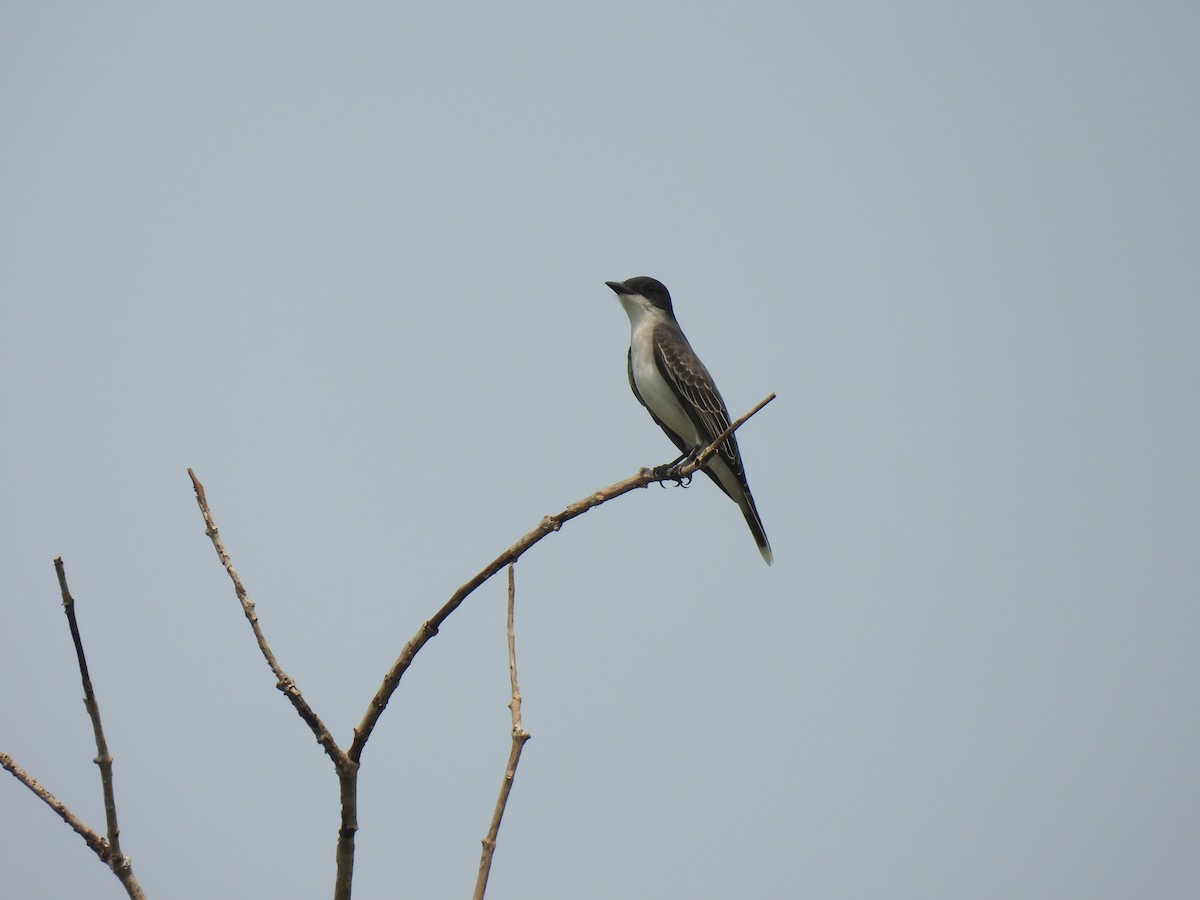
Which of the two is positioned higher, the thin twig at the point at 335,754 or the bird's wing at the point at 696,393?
the bird's wing at the point at 696,393

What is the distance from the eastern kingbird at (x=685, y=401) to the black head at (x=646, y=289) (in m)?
0.52

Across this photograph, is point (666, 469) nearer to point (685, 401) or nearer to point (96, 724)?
point (685, 401)

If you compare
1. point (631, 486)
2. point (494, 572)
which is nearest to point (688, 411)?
point (631, 486)

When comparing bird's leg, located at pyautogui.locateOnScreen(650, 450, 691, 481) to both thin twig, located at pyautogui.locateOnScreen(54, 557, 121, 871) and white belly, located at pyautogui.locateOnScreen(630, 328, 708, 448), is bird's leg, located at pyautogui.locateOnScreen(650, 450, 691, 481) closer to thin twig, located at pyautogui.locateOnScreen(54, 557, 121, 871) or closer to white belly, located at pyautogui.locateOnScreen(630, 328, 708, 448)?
white belly, located at pyautogui.locateOnScreen(630, 328, 708, 448)

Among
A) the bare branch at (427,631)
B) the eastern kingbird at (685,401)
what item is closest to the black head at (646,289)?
the eastern kingbird at (685,401)

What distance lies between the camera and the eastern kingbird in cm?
1245

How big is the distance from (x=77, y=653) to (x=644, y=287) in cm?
1092

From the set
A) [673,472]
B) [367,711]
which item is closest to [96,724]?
[367,711]

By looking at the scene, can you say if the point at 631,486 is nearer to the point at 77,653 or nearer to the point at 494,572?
the point at 494,572

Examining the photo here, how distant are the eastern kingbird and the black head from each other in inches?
20.3

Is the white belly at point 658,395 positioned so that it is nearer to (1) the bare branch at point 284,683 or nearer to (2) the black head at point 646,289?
(2) the black head at point 646,289

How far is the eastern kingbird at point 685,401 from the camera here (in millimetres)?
12453

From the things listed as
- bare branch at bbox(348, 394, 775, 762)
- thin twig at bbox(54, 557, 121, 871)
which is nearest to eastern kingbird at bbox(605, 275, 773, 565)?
bare branch at bbox(348, 394, 775, 762)

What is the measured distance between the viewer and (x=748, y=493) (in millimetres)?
12805
